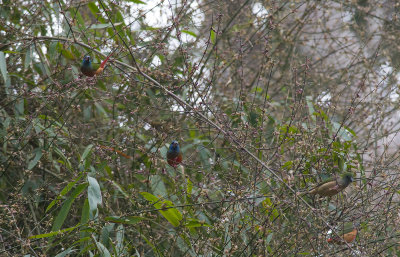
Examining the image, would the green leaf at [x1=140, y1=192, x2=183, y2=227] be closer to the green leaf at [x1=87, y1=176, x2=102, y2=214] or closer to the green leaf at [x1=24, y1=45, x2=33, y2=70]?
the green leaf at [x1=87, y1=176, x2=102, y2=214]

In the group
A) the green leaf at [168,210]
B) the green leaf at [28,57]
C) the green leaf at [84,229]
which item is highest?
the green leaf at [28,57]

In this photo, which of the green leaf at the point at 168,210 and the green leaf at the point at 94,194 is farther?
the green leaf at the point at 168,210

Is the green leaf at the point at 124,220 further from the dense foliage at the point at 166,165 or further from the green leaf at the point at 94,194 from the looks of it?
the green leaf at the point at 94,194

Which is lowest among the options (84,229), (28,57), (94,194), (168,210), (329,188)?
(329,188)

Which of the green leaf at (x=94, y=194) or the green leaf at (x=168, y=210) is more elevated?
the green leaf at (x=94, y=194)

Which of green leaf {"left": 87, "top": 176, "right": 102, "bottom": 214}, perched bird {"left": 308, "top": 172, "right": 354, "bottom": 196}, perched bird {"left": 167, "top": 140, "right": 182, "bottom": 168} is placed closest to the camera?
green leaf {"left": 87, "top": 176, "right": 102, "bottom": 214}

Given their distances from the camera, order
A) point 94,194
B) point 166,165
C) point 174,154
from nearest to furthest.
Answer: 1. point 94,194
2. point 174,154
3. point 166,165

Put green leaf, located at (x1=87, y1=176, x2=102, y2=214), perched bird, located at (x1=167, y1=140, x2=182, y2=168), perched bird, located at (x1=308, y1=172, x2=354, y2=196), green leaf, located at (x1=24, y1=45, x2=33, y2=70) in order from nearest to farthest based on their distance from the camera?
green leaf, located at (x1=87, y1=176, x2=102, y2=214) → perched bird, located at (x1=308, y1=172, x2=354, y2=196) → perched bird, located at (x1=167, y1=140, x2=182, y2=168) → green leaf, located at (x1=24, y1=45, x2=33, y2=70)

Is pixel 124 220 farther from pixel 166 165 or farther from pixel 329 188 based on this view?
pixel 329 188

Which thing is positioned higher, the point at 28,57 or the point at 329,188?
the point at 28,57

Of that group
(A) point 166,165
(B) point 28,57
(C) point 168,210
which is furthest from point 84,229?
(B) point 28,57

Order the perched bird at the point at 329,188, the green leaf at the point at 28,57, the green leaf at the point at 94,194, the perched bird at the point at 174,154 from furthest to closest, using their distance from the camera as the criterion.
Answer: the green leaf at the point at 28,57 < the perched bird at the point at 174,154 < the perched bird at the point at 329,188 < the green leaf at the point at 94,194

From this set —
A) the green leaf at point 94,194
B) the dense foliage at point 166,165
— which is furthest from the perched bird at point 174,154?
the green leaf at point 94,194

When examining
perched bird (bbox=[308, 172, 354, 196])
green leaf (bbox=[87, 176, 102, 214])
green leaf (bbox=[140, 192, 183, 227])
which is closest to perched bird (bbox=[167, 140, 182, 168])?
green leaf (bbox=[140, 192, 183, 227])
